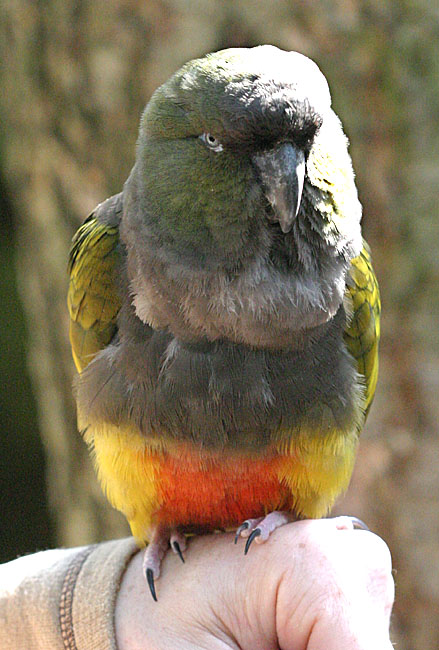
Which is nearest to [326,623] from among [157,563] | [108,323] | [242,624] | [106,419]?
[242,624]

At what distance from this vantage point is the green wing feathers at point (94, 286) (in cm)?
247

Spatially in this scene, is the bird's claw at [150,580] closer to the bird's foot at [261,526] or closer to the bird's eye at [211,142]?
the bird's foot at [261,526]

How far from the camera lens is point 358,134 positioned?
347cm

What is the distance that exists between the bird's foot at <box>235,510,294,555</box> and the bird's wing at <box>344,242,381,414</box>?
0.56m

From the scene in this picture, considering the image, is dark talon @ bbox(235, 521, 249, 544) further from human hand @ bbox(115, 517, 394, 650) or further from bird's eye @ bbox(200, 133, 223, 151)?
bird's eye @ bbox(200, 133, 223, 151)

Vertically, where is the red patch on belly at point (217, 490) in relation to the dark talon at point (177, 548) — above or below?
above

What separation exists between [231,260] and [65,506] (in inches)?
99.2

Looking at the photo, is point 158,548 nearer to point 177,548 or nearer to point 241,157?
point 177,548

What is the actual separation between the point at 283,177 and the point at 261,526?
3.27 feet

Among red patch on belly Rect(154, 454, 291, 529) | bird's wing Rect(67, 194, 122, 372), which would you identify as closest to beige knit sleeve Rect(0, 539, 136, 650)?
red patch on belly Rect(154, 454, 291, 529)

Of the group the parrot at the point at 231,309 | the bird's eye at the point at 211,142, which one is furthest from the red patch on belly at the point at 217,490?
the bird's eye at the point at 211,142

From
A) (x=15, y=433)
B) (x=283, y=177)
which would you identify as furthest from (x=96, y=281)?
(x=15, y=433)

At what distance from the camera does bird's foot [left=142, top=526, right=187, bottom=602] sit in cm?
238

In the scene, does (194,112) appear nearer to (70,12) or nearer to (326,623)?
(326,623)
